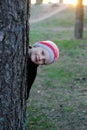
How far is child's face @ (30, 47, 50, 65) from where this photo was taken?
10.8 ft

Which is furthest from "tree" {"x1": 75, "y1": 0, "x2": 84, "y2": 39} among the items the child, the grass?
the child

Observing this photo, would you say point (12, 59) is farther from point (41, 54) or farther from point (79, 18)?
point (79, 18)

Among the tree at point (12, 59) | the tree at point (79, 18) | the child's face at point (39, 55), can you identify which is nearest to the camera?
the tree at point (12, 59)

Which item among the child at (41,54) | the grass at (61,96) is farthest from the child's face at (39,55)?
the grass at (61,96)

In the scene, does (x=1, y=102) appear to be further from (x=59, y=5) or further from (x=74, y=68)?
(x=59, y=5)

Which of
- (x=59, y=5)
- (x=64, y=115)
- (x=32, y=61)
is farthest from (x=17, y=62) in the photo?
(x=59, y=5)

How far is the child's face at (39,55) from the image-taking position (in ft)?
10.8

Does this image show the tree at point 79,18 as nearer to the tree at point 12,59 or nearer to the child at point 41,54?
the child at point 41,54

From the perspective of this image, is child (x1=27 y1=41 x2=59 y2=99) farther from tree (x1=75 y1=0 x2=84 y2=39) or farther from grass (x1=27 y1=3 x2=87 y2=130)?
tree (x1=75 y1=0 x2=84 y2=39)

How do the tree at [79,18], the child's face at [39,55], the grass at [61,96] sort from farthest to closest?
the tree at [79,18] < the grass at [61,96] < the child's face at [39,55]

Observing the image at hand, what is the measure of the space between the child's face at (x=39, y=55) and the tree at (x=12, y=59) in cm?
9

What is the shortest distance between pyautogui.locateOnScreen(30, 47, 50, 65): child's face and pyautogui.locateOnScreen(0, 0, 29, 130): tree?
9 cm

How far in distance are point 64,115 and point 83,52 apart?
6.49 metres

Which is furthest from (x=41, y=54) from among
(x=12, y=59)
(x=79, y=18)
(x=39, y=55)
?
(x=79, y=18)
